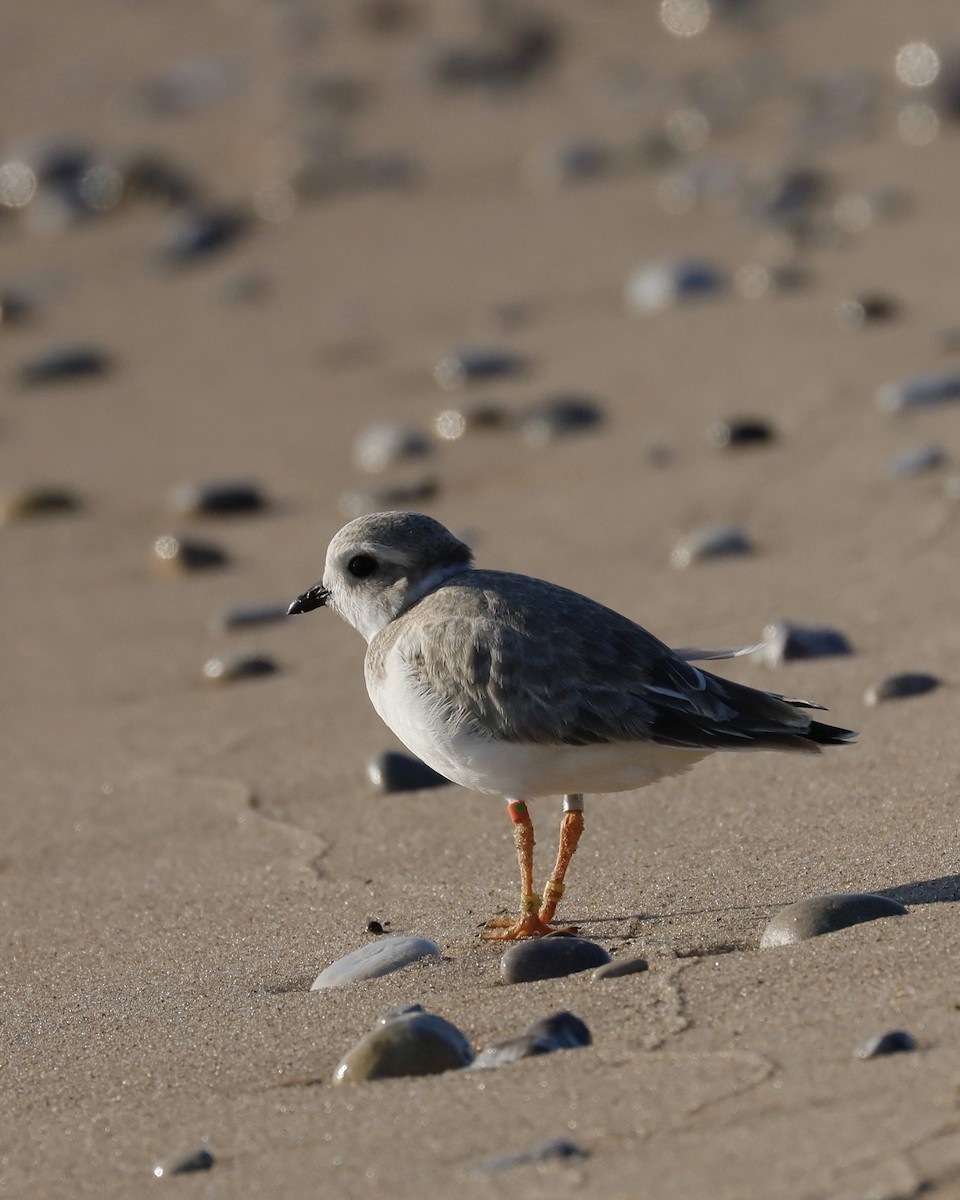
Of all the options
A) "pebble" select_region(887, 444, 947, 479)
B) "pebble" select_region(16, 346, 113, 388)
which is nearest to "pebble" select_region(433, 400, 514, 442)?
"pebble" select_region(887, 444, 947, 479)

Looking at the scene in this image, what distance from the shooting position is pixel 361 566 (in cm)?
509

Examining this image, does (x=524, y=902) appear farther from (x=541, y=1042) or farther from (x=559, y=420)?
(x=559, y=420)

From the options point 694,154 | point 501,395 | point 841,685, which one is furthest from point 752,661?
point 694,154

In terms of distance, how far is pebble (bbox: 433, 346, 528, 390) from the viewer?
10031mm

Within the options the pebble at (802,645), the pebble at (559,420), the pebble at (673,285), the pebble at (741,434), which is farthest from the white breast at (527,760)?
the pebble at (673,285)

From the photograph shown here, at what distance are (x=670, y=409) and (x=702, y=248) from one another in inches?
99.1

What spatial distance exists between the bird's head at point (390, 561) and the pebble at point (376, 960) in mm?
1085

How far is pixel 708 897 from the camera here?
4.55m

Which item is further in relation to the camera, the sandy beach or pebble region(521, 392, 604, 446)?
pebble region(521, 392, 604, 446)

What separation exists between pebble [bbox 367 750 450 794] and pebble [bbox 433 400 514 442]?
3.74m

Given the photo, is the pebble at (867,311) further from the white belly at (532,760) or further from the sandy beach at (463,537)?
the white belly at (532,760)

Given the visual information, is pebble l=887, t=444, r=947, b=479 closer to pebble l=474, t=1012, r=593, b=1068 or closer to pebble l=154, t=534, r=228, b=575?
pebble l=154, t=534, r=228, b=575

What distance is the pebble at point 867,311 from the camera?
385 inches

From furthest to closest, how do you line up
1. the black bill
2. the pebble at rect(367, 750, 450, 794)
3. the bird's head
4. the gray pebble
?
1. the pebble at rect(367, 750, 450, 794)
2. the black bill
3. the bird's head
4. the gray pebble
